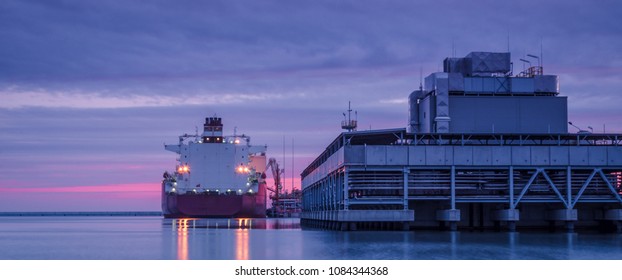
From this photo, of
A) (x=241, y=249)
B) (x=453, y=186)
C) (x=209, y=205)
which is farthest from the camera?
(x=209, y=205)

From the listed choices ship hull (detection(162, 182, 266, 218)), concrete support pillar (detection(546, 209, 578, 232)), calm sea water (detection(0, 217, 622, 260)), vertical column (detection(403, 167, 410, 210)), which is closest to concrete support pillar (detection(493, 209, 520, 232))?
calm sea water (detection(0, 217, 622, 260))

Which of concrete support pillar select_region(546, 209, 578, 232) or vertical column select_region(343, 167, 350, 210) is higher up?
vertical column select_region(343, 167, 350, 210)

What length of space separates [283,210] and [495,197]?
13840 centimetres

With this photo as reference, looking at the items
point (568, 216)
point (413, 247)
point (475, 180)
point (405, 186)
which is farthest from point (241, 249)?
point (568, 216)

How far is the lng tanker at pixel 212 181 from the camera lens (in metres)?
124

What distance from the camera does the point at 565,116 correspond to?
250ft

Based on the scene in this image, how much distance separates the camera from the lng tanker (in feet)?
407

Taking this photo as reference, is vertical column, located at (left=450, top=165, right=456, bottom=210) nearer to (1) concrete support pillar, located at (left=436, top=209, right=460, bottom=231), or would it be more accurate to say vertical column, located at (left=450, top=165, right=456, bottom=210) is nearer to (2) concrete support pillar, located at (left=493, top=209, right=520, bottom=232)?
(1) concrete support pillar, located at (left=436, top=209, right=460, bottom=231)

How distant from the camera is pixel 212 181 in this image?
125 m

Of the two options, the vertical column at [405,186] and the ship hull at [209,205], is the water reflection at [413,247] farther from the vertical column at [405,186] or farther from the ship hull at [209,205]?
the ship hull at [209,205]

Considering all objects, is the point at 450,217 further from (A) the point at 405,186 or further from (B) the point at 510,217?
(B) the point at 510,217

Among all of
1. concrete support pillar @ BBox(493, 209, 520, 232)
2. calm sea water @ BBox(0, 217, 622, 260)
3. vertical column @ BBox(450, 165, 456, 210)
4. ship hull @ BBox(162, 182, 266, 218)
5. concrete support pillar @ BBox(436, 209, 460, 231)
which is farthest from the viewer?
ship hull @ BBox(162, 182, 266, 218)

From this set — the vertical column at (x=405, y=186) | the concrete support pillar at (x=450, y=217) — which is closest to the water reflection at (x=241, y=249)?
the vertical column at (x=405, y=186)
